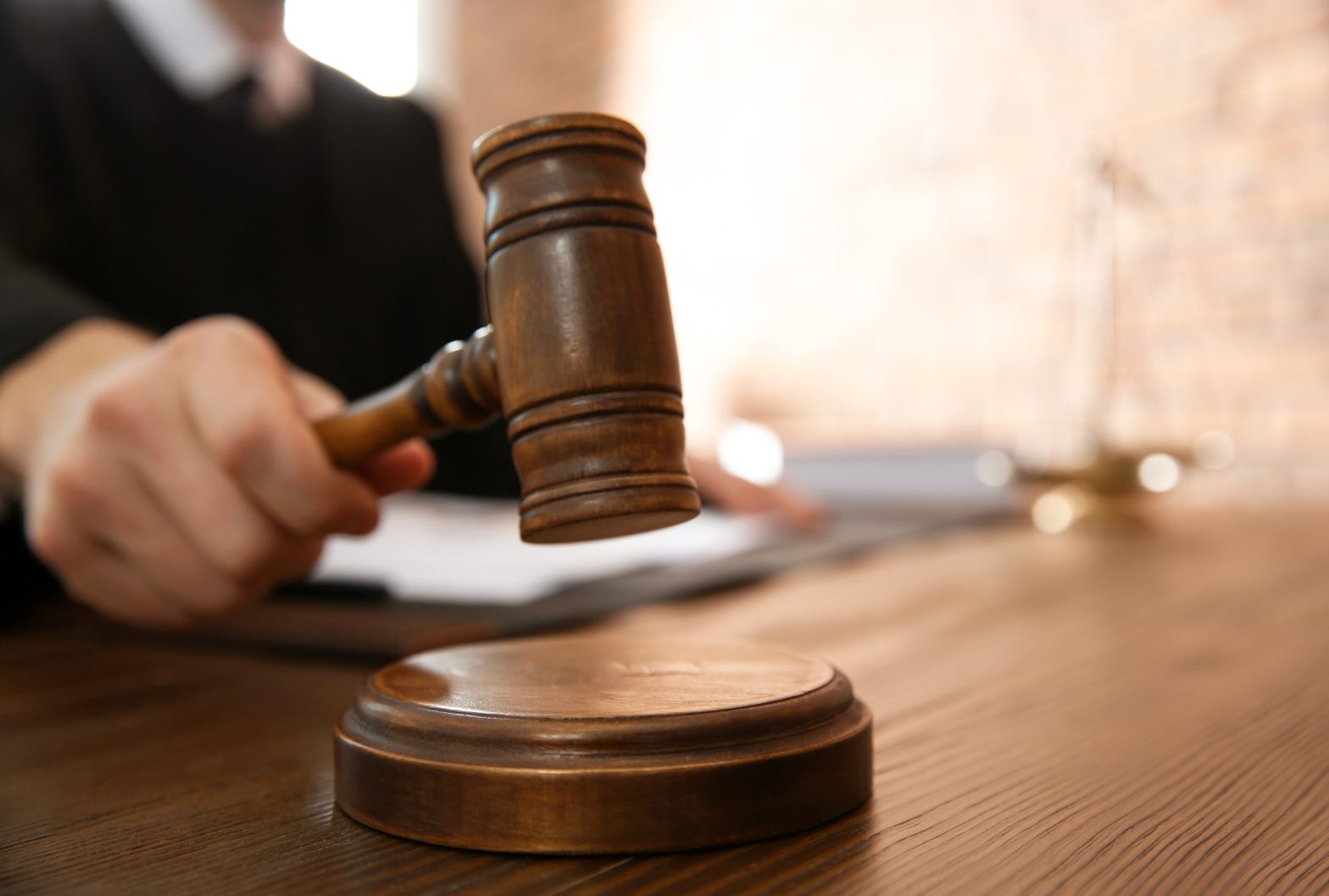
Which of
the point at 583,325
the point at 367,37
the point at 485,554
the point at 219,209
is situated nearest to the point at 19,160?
the point at 219,209

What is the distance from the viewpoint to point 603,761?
1.08ft

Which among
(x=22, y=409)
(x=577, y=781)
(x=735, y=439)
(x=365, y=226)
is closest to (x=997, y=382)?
(x=735, y=439)

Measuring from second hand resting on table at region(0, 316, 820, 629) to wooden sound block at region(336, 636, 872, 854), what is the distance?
0.24 metres

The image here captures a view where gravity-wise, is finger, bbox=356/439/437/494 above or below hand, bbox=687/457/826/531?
above

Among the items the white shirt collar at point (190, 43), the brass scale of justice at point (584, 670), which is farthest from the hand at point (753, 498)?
the white shirt collar at point (190, 43)

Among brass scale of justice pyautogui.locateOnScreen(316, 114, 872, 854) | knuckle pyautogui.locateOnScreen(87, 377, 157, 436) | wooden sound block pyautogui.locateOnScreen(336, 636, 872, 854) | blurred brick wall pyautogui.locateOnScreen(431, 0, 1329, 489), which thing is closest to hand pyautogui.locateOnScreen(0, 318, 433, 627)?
knuckle pyautogui.locateOnScreen(87, 377, 157, 436)

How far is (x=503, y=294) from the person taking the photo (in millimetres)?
432

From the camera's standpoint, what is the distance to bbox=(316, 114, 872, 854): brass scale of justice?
13.0 inches

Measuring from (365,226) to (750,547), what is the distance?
132 cm

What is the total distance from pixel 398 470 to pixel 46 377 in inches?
11.5

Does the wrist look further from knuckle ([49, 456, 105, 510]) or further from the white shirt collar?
the white shirt collar

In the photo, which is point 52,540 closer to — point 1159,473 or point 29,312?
point 29,312

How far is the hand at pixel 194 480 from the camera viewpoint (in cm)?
59

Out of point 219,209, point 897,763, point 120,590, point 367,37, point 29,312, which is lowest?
point 897,763
